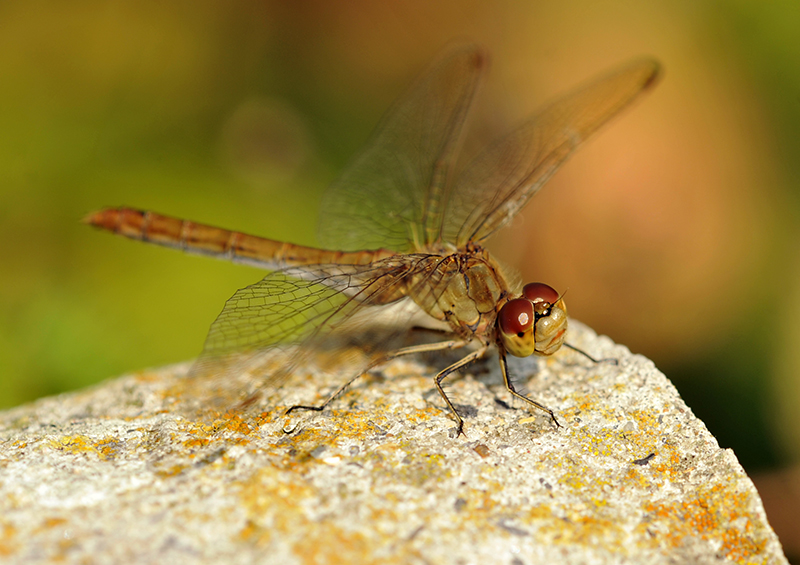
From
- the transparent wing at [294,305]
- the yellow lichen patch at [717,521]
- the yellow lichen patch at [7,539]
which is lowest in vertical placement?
the yellow lichen patch at [717,521]

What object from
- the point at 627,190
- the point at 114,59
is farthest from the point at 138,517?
the point at 114,59

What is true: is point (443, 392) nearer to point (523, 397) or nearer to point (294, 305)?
point (523, 397)

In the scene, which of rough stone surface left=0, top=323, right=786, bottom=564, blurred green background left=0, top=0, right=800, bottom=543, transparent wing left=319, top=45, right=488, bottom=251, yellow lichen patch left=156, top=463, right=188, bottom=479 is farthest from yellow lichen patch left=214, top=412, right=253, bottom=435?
blurred green background left=0, top=0, right=800, bottom=543

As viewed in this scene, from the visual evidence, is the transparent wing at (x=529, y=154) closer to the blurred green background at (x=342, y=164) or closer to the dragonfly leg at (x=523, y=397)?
the dragonfly leg at (x=523, y=397)

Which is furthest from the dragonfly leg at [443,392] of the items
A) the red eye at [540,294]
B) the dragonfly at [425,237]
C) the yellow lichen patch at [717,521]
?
the yellow lichen patch at [717,521]

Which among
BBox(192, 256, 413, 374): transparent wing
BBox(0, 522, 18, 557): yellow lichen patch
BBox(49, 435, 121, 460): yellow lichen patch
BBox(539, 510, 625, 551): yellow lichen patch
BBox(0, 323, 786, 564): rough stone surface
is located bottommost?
BBox(539, 510, 625, 551): yellow lichen patch

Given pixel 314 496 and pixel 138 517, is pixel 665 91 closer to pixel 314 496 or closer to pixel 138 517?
pixel 314 496

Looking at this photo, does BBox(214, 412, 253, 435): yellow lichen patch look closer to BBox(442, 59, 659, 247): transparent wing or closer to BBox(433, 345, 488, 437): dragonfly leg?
BBox(433, 345, 488, 437): dragonfly leg
